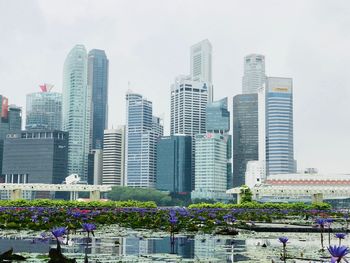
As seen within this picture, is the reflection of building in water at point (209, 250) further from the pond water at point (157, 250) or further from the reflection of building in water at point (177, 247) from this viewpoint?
the reflection of building in water at point (177, 247)

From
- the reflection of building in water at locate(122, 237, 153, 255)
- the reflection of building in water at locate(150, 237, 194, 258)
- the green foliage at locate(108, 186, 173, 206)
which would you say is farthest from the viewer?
the green foliage at locate(108, 186, 173, 206)

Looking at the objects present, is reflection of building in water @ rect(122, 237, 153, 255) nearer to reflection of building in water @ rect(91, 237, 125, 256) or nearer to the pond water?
the pond water

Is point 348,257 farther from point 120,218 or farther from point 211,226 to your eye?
point 120,218

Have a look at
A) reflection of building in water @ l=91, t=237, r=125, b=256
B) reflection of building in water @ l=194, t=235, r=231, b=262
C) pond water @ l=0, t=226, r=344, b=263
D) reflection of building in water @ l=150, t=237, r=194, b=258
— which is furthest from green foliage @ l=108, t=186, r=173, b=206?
reflection of building in water @ l=194, t=235, r=231, b=262

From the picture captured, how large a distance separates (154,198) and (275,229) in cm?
16746

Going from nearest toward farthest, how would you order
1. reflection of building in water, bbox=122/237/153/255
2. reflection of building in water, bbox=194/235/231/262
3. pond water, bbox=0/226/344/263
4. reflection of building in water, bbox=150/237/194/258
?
pond water, bbox=0/226/344/263
reflection of building in water, bbox=194/235/231/262
reflection of building in water, bbox=150/237/194/258
reflection of building in water, bbox=122/237/153/255

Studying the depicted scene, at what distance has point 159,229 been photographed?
1658 cm

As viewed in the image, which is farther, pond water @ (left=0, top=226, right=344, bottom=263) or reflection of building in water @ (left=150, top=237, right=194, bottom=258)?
reflection of building in water @ (left=150, top=237, right=194, bottom=258)

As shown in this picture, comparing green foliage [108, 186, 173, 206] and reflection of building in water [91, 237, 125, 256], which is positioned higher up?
reflection of building in water [91, 237, 125, 256]

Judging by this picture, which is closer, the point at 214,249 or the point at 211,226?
the point at 214,249

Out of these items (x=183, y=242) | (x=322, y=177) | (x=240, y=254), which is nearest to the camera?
(x=240, y=254)

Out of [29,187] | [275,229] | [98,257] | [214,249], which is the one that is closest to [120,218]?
[275,229]

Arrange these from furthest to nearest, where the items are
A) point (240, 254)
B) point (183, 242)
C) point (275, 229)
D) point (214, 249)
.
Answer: point (275, 229)
point (183, 242)
point (214, 249)
point (240, 254)

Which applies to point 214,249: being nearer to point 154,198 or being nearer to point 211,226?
point 211,226
